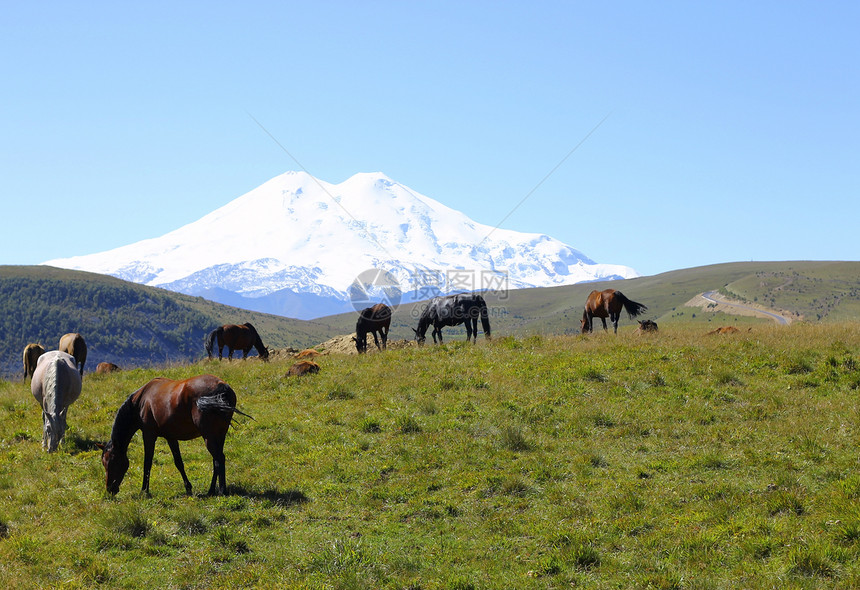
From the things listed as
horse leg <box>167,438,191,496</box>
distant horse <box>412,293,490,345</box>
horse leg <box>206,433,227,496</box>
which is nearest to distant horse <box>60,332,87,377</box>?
distant horse <box>412,293,490,345</box>

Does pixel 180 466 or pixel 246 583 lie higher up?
pixel 180 466

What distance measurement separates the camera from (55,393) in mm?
16094

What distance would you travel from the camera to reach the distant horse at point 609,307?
87.9ft

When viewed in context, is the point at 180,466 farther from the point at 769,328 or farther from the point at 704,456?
the point at 769,328

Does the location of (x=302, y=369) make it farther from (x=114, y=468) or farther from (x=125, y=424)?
(x=114, y=468)

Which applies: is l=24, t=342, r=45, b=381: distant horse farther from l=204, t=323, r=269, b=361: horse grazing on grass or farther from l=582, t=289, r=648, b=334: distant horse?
l=582, t=289, r=648, b=334: distant horse

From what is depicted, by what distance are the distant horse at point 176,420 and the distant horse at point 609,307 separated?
58.4 feet

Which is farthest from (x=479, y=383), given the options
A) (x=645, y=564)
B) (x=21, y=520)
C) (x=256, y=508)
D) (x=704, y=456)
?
(x=21, y=520)

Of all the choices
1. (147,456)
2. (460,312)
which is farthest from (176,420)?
(460,312)

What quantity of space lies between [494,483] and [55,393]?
11.1 metres

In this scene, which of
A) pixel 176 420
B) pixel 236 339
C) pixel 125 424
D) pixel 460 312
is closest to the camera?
pixel 176 420

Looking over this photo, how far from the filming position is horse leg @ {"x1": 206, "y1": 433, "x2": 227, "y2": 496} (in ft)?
39.0

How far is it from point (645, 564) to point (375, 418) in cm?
837

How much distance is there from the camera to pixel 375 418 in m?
16.0
